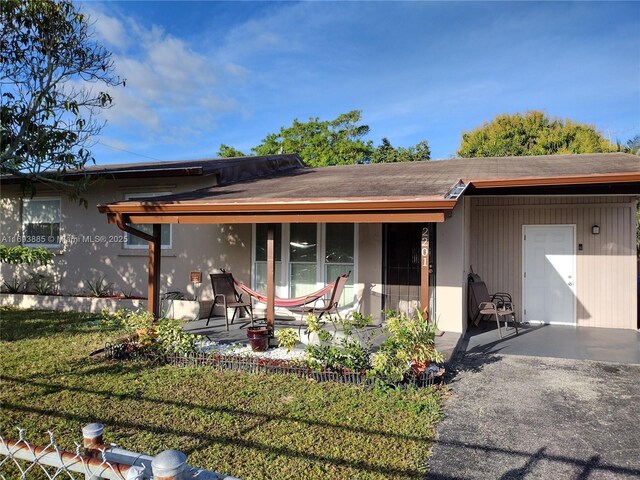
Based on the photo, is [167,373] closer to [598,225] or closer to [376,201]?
[376,201]

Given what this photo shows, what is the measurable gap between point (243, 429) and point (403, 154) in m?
22.7

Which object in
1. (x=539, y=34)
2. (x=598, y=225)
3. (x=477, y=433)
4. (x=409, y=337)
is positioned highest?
(x=539, y=34)

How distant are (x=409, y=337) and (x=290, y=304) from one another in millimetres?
2976

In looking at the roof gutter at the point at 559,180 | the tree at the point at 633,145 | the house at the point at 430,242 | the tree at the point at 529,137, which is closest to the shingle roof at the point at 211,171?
the house at the point at 430,242

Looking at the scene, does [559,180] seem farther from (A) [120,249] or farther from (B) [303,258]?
(A) [120,249]

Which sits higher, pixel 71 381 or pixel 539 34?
pixel 539 34

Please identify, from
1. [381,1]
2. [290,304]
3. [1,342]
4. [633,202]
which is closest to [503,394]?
[290,304]

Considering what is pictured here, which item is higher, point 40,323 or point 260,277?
point 260,277

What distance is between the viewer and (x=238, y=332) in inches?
301

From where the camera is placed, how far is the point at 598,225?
27.9 feet

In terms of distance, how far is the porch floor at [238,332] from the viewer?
21.4ft

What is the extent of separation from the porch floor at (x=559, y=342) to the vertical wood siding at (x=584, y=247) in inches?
19.8

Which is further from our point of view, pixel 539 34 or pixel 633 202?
pixel 539 34

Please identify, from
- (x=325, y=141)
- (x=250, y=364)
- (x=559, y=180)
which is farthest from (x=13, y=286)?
(x=325, y=141)
